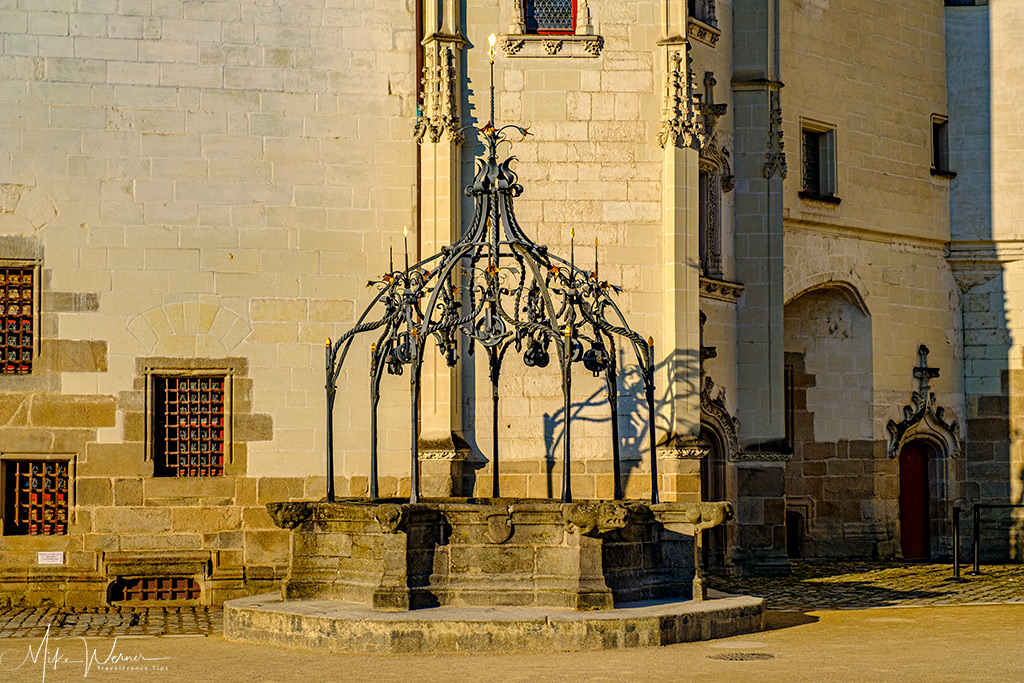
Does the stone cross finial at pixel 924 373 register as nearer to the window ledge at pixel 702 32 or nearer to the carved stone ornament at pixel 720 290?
the carved stone ornament at pixel 720 290

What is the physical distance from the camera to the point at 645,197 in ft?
54.5

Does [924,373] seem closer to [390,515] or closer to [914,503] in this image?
[914,503]

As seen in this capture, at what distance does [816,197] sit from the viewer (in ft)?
68.3

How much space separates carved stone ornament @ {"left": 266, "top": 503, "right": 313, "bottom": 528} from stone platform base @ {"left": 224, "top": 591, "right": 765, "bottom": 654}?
2.59 ft

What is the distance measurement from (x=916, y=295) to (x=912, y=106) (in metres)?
2.94

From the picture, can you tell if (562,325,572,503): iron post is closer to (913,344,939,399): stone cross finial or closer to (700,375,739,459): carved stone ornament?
(700,375,739,459): carved stone ornament

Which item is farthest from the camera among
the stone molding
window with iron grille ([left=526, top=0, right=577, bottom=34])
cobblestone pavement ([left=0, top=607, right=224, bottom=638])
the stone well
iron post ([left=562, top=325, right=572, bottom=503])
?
the stone molding

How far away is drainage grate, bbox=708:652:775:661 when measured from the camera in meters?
11.1

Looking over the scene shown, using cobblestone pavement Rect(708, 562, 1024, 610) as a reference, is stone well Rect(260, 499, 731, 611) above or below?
above

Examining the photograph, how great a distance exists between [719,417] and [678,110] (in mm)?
4521

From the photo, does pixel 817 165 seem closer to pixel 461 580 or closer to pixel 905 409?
pixel 905 409

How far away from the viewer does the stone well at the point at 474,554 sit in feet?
39.3

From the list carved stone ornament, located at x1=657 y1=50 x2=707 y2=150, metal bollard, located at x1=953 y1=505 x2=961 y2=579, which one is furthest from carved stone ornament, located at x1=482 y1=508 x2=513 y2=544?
metal bollard, located at x1=953 y1=505 x2=961 y2=579

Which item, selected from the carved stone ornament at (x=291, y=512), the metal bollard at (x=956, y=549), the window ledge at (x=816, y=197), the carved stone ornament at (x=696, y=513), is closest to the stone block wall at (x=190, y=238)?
the carved stone ornament at (x=291, y=512)
